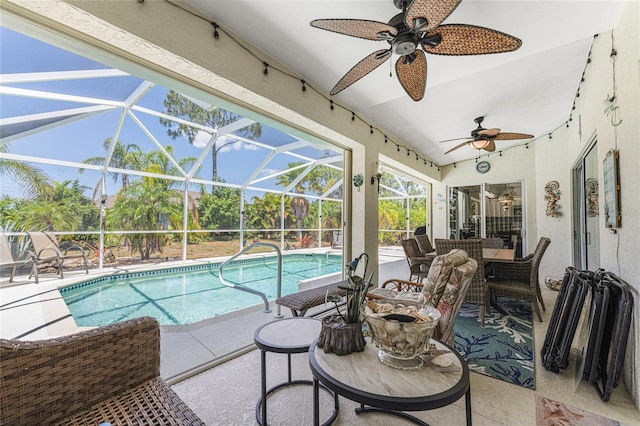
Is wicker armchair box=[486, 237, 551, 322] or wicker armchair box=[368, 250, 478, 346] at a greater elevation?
wicker armchair box=[368, 250, 478, 346]

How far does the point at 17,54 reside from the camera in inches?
107

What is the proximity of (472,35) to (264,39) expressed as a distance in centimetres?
169

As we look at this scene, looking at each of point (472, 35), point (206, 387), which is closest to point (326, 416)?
point (206, 387)

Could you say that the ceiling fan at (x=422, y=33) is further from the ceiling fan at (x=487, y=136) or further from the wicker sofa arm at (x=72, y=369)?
the ceiling fan at (x=487, y=136)

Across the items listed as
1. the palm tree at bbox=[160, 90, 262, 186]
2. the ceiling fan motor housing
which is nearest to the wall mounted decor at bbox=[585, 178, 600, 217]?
the ceiling fan motor housing

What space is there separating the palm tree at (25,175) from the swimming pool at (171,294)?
175 centimetres

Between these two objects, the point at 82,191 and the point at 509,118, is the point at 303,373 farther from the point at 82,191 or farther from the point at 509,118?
the point at 82,191

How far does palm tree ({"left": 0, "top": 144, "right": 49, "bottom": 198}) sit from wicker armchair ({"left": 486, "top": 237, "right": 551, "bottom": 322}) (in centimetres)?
627

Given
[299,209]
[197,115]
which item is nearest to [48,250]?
[197,115]

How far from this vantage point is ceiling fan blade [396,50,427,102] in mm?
2096

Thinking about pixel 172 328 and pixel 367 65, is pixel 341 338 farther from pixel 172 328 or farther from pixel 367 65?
pixel 172 328

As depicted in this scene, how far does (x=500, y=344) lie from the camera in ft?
9.26

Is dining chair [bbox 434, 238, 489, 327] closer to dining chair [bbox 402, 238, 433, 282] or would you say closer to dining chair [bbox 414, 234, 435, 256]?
dining chair [bbox 402, 238, 433, 282]

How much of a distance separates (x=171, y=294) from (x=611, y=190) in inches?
255
